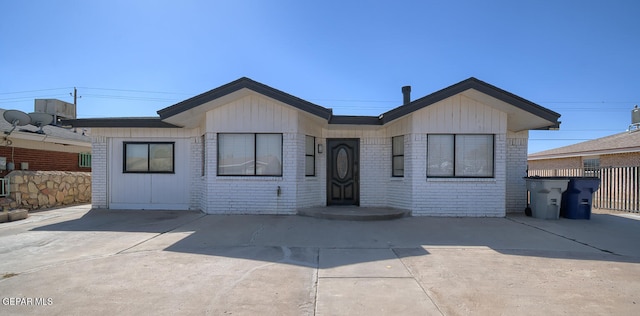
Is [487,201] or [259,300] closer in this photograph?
[259,300]

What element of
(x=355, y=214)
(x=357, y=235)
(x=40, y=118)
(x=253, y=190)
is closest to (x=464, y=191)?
(x=355, y=214)

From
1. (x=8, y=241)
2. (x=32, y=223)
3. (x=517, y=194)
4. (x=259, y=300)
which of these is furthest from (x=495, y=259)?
(x=32, y=223)

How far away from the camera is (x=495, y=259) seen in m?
5.19

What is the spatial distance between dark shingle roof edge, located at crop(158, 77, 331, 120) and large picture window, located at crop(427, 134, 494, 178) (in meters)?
3.17

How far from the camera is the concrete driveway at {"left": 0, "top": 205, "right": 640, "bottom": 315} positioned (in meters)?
3.49

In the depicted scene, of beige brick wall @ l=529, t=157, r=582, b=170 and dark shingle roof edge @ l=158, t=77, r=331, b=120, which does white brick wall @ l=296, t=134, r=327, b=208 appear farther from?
beige brick wall @ l=529, t=157, r=582, b=170

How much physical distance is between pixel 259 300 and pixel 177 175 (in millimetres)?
7933

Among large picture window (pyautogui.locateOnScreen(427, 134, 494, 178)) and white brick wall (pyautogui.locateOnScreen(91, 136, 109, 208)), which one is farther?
white brick wall (pyautogui.locateOnScreen(91, 136, 109, 208))

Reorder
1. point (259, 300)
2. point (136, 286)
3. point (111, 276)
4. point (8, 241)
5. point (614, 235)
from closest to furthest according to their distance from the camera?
1. point (259, 300)
2. point (136, 286)
3. point (111, 276)
4. point (8, 241)
5. point (614, 235)

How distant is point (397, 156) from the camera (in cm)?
1020

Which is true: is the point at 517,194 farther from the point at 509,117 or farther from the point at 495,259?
the point at 495,259

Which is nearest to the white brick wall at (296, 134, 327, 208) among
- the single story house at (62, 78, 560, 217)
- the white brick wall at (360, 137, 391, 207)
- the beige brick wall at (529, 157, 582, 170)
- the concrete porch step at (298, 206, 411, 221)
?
the single story house at (62, 78, 560, 217)

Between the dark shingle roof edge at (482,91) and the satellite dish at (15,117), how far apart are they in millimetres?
11866

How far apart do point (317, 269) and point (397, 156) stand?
624 cm
